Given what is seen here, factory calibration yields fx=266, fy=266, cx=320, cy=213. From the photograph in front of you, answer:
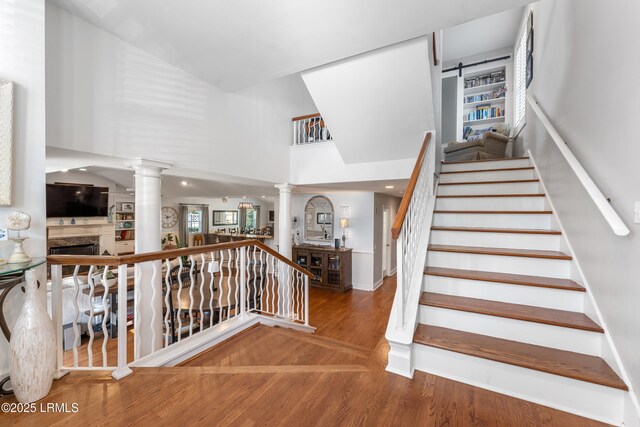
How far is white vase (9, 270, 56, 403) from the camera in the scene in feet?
4.67

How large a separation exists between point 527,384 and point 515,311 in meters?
0.40

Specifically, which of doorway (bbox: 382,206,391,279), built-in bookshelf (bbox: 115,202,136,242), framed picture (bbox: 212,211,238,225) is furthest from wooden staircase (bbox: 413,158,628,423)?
framed picture (bbox: 212,211,238,225)

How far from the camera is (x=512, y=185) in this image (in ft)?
9.38

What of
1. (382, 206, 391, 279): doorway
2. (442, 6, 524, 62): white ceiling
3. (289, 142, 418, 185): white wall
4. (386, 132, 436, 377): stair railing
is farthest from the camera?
(382, 206, 391, 279): doorway

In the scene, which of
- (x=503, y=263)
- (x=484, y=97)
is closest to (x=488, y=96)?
(x=484, y=97)

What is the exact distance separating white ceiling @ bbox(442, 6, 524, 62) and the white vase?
6.30 m

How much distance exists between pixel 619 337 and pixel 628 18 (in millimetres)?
1577

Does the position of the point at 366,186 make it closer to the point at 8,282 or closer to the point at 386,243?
the point at 386,243

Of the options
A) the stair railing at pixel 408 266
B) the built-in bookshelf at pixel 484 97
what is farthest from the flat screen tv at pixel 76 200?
the built-in bookshelf at pixel 484 97

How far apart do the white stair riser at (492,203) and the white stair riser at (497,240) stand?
519 mm

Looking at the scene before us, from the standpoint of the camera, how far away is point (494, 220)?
8.23 ft

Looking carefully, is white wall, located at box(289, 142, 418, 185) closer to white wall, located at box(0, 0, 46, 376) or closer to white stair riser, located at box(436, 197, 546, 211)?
white stair riser, located at box(436, 197, 546, 211)

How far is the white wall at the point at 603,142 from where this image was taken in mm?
1244

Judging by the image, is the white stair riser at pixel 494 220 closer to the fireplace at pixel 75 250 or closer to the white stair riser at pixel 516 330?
the white stair riser at pixel 516 330
